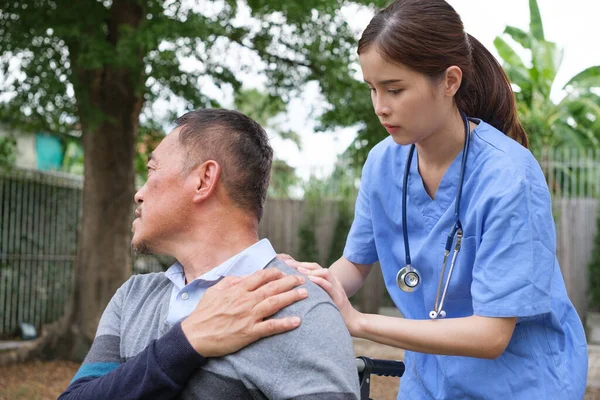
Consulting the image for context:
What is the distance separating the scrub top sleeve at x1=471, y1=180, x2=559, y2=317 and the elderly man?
1.24ft

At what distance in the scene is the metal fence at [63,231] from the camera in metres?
10.7

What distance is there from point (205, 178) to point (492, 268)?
75 centimetres

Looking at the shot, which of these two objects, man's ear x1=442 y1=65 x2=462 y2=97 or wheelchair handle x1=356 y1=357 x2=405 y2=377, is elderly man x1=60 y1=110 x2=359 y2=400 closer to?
wheelchair handle x1=356 y1=357 x2=405 y2=377

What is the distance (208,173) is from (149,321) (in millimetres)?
416

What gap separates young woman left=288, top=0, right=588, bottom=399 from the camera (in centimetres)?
192

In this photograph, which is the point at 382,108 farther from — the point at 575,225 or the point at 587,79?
the point at 587,79

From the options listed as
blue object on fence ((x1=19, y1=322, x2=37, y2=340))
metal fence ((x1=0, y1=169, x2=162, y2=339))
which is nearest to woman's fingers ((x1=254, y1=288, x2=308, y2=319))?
metal fence ((x1=0, y1=169, x2=162, y2=339))

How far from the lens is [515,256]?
191cm

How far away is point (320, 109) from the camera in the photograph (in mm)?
9438

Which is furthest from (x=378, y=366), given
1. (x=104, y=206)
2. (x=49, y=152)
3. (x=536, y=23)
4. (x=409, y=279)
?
(x=49, y=152)

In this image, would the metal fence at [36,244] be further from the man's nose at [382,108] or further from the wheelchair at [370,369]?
the man's nose at [382,108]

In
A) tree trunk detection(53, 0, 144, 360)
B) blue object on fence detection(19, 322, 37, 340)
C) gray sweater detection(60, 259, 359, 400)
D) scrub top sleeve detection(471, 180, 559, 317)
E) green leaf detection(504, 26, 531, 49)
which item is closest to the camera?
gray sweater detection(60, 259, 359, 400)

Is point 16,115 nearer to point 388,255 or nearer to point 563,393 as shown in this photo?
point 388,255

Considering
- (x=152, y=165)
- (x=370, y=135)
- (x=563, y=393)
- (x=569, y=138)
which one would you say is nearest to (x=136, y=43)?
(x=370, y=135)
